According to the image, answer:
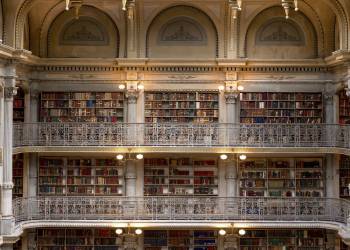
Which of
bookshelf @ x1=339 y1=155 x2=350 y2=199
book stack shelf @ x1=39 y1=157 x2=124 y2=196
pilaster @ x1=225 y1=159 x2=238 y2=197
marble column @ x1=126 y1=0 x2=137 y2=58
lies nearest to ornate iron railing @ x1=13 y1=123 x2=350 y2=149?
pilaster @ x1=225 y1=159 x2=238 y2=197

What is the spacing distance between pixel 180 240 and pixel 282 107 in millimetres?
3651

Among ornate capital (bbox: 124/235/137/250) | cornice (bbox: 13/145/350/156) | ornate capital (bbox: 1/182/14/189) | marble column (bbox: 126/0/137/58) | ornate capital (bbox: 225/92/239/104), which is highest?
marble column (bbox: 126/0/137/58)

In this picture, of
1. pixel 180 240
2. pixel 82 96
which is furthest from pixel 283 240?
Answer: pixel 82 96

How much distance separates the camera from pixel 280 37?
45.3ft

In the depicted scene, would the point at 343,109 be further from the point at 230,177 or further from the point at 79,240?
the point at 79,240

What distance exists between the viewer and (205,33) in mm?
13805

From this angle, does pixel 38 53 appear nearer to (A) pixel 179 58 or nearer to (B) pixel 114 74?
(B) pixel 114 74

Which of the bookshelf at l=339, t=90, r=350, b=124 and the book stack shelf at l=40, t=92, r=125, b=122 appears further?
the book stack shelf at l=40, t=92, r=125, b=122

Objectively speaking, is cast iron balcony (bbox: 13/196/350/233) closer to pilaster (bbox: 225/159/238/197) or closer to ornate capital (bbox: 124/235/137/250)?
pilaster (bbox: 225/159/238/197)

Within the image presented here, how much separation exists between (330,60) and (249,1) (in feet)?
6.88

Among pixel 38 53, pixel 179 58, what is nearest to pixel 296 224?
pixel 179 58

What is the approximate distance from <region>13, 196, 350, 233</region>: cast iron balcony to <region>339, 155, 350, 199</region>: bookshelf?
0.78 m

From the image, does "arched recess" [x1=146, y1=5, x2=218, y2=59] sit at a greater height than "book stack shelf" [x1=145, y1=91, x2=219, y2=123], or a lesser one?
greater

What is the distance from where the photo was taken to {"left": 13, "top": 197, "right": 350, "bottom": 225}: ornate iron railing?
1283 centimetres
